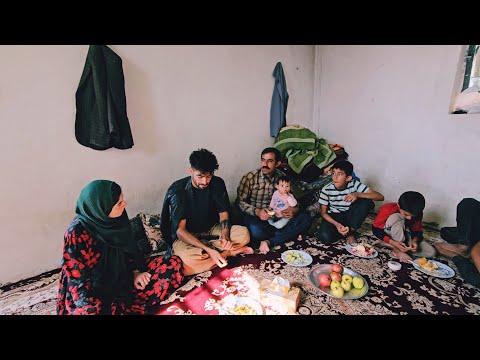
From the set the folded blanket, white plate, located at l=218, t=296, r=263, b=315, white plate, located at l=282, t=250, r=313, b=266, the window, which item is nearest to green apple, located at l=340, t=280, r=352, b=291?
white plate, located at l=282, t=250, r=313, b=266

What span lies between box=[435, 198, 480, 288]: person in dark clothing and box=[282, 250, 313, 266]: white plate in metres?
1.22

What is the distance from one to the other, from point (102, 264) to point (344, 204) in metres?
2.34

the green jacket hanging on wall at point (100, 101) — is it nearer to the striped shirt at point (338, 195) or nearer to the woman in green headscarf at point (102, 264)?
the woman in green headscarf at point (102, 264)

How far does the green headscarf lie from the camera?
1477 millimetres

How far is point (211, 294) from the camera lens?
1.96 meters

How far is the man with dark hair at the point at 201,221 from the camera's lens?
217cm

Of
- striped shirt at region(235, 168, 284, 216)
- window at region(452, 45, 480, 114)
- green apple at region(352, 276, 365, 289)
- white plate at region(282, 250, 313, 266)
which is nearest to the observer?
green apple at region(352, 276, 365, 289)

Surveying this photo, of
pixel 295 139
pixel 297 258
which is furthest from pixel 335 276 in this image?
pixel 295 139

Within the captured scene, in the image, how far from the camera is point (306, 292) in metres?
1.97

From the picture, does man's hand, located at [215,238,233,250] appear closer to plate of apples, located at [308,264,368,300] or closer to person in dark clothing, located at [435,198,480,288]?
plate of apples, located at [308,264,368,300]

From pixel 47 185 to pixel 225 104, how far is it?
212 centimetres

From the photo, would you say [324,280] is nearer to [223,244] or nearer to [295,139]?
[223,244]

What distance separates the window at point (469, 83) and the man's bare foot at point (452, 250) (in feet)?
4.86
